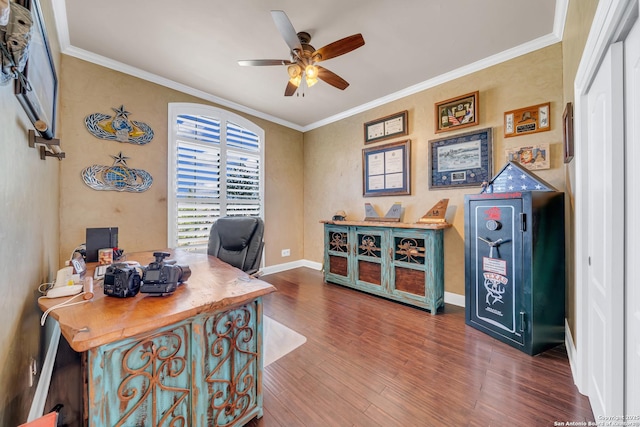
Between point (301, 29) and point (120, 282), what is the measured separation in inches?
94.7

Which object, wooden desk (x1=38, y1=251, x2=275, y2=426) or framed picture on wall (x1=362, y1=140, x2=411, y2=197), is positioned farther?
framed picture on wall (x1=362, y1=140, x2=411, y2=197)

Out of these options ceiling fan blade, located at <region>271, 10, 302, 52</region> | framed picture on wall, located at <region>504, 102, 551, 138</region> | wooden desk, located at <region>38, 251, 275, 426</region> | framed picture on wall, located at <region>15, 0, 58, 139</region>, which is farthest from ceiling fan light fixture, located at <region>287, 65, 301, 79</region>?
framed picture on wall, located at <region>504, 102, 551, 138</region>

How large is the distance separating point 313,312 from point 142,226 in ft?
7.79

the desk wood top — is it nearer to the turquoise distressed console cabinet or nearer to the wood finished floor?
the wood finished floor

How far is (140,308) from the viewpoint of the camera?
0.99 m

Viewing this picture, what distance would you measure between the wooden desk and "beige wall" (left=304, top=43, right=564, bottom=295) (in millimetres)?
2599

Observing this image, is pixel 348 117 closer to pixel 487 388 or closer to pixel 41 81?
pixel 41 81

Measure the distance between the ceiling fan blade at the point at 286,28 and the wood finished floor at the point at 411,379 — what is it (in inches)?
101

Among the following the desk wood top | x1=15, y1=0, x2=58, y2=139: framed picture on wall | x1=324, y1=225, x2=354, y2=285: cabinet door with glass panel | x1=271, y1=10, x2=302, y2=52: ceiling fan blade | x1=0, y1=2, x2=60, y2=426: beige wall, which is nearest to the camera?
the desk wood top

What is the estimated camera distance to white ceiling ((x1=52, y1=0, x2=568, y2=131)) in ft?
6.41

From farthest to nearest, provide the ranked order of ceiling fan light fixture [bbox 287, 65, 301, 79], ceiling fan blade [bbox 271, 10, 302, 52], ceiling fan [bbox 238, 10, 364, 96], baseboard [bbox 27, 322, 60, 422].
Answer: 1. ceiling fan light fixture [bbox 287, 65, 301, 79]
2. ceiling fan [bbox 238, 10, 364, 96]
3. ceiling fan blade [bbox 271, 10, 302, 52]
4. baseboard [bbox 27, 322, 60, 422]

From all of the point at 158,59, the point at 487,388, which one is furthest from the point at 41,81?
the point at 487,388

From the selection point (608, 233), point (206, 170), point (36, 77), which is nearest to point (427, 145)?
point (608, 233)

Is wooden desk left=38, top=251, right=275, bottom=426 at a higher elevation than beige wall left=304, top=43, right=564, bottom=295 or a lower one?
lower
